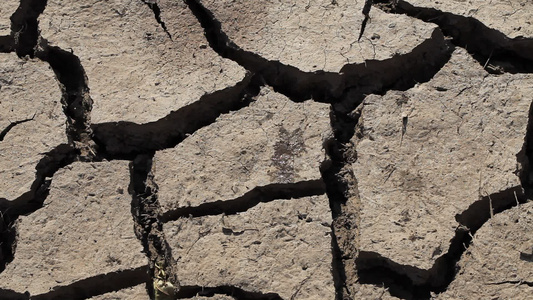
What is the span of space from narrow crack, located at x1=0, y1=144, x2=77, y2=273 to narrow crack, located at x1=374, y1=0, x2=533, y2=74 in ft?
4.52

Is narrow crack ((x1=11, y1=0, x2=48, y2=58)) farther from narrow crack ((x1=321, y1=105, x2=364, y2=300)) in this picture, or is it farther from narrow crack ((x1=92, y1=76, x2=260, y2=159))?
narrow crack ((x1=321, y1=105, x2=364, y2=300))

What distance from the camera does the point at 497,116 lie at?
8.94ft

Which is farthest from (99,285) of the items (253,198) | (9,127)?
(9,127)

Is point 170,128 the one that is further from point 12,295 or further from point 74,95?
point 12,295

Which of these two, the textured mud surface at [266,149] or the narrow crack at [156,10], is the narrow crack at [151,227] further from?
the narrow crack at [156,10]

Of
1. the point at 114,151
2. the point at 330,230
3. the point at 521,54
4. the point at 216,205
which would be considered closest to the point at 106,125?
the point at 114,151

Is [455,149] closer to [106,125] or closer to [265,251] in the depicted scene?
[265,251]

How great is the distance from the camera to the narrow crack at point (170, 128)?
9.30 ft

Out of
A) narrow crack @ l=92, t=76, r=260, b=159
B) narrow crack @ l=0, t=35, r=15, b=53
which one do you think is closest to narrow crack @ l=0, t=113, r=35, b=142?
narrow crack @ l=92, t=76, r=260, b=159

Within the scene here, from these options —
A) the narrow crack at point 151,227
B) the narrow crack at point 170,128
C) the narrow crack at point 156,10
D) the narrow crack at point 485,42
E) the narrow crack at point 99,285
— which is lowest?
the narrow crack at point 99,285

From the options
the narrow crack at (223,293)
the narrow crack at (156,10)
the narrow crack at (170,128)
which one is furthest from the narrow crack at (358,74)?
the narrow crack at (223,293)

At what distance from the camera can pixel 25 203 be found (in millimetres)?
2721

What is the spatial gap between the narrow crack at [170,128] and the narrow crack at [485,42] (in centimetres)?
73

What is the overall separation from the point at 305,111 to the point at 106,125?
68 centimetres
